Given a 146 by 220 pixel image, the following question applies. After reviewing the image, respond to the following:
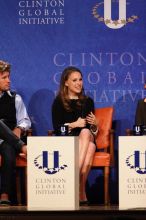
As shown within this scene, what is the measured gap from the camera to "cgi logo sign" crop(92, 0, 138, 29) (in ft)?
22.1

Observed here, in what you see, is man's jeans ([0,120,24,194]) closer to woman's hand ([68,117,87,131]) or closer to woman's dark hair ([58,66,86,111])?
woman's hand ([68,117,87,131])

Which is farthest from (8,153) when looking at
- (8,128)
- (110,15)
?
(110,15)

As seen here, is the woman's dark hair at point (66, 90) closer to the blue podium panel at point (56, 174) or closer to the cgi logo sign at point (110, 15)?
the cgi logo sign at point (110, 15)

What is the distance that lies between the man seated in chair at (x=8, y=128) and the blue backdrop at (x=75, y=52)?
420 millimetres

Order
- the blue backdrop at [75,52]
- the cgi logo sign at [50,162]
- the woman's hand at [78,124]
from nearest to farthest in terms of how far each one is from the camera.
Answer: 1. the cgi logo sign at [50,162]
2. the woman's hand at [78,124]
3. the blue backdrop at [75,52]

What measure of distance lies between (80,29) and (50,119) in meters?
1.07

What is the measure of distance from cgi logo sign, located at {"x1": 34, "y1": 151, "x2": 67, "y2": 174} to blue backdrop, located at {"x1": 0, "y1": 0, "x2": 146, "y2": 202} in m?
2.04

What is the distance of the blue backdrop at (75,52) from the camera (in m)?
6.73

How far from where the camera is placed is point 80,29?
267 inches

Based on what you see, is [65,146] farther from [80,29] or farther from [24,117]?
[80,29]

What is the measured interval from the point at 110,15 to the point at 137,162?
2.49 metres

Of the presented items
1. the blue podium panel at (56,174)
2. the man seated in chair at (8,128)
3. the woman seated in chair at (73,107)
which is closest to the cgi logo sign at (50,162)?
the blue podium panel at (56,174)
